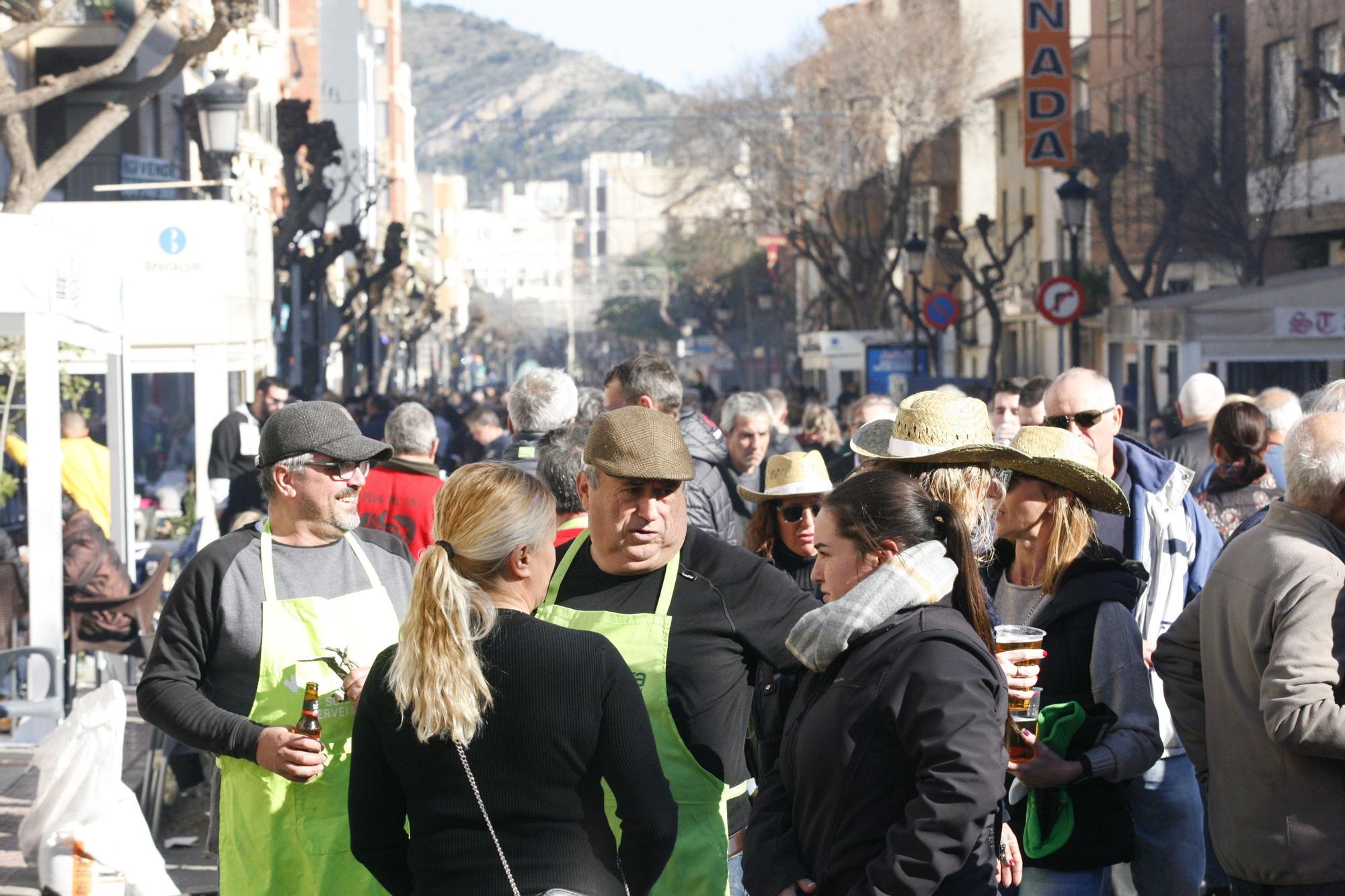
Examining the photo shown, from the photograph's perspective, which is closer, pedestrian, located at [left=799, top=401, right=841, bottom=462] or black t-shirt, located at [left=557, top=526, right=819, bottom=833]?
black t-shirt, located at [left=557, top=526, right=819, bottom=833]

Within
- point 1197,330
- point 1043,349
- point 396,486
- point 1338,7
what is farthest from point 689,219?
point 396,486

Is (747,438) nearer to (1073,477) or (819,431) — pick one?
(819,431)

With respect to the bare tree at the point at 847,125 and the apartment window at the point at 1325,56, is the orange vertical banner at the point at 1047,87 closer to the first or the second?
the apartment window at the point at 1325,56

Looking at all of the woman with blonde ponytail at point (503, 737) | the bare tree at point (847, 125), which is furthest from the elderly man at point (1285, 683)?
the bare tree at point (847, 125)

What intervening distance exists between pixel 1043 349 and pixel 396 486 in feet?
132

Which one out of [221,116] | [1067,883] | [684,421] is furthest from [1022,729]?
[221,116]

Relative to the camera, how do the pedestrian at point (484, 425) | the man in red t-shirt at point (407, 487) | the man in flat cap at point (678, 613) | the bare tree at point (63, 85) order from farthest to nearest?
the bare tree at point (63, 85), the pedestrian at point (484, 425), the man in red t-shirt at point (407, 487), the man in flat cap at point (678, 613)

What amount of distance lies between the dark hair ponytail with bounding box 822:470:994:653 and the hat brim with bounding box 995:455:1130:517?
2.67ft

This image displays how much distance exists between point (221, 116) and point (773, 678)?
1381 centimetres

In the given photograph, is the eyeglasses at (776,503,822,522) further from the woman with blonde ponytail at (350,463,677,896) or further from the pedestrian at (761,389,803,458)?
the pedestrian at (761,389,803,458)

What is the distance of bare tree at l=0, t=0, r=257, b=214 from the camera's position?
504 inches

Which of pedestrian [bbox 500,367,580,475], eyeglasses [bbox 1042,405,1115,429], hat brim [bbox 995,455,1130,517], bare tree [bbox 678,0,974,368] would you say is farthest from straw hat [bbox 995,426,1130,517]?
bare tree [bbox 678,0,974,368]

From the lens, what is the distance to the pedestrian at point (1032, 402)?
8.36 metres

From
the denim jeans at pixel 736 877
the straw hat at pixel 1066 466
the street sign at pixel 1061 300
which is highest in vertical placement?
the street sign at pixel 1061 300
